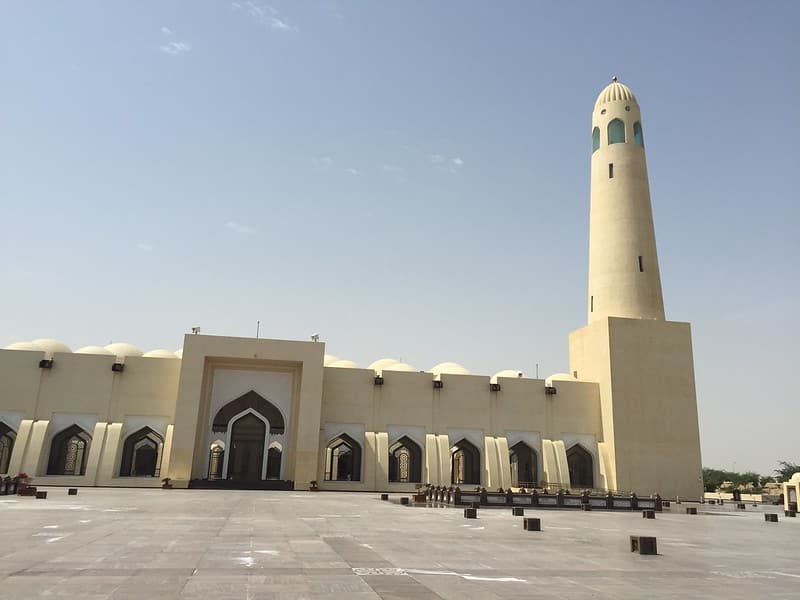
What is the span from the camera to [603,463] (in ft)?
102

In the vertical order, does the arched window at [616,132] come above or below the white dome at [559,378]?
above

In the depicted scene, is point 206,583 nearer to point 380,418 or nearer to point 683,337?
point 380,418

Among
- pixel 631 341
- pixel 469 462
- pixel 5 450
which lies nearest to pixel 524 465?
pixel 469 462

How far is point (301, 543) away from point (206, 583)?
3.06 metres

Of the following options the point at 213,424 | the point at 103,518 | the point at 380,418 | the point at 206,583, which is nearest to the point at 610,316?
the point at 380,418

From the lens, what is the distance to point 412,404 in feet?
103

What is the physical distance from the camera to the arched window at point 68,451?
29000 mm

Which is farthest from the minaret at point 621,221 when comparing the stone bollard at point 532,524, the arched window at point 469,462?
the stone bollard at point 532,524

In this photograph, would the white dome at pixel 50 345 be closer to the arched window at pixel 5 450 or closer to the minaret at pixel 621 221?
the arched window at pixel 5 450

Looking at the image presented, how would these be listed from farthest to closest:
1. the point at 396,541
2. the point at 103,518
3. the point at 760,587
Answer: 1. the point at 103,518
2. the point at 396,541
3. the point at 760,587

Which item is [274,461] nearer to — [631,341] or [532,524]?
[631,341]

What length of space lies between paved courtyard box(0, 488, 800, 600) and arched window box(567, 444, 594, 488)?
20649 mm

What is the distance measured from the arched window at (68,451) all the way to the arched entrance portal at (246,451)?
6714 millimetres

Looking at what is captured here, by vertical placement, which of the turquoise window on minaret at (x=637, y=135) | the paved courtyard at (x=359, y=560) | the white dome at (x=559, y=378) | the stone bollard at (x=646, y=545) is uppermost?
the turquoise window on minaret at (x=637, y=135)
